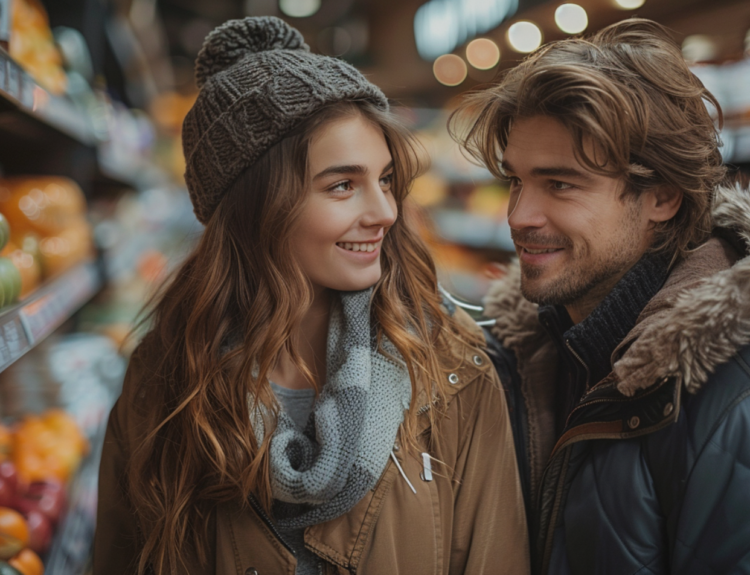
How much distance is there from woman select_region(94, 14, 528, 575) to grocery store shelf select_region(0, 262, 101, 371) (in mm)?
291

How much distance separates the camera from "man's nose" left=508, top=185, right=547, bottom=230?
159 centimetres

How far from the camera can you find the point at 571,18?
285 cm

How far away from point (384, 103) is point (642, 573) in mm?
1260

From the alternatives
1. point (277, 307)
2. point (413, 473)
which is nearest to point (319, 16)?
point (277, 307)

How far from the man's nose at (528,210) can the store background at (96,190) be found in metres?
0.31

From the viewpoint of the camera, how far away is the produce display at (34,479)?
1509 millimetres

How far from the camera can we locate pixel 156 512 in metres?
1.48

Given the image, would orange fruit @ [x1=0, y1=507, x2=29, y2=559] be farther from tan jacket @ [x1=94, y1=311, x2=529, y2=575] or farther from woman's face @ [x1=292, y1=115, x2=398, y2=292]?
woman's face @ [x1=292, y1=115, x2=398, y2=292]

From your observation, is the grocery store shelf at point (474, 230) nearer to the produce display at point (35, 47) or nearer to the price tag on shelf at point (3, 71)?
the produce display at point (35, 47)

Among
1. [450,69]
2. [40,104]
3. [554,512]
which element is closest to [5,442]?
[40,104]

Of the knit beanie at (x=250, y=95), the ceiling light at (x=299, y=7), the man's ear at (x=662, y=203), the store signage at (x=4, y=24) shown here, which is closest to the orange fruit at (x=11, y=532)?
the knit beanie at (x=250, y=95)

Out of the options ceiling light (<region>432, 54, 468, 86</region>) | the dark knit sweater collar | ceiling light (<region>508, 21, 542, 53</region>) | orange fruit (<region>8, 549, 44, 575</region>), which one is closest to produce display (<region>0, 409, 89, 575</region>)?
orange fruit (<region>8, 549, 44, 575</region>)

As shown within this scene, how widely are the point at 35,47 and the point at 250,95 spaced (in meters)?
1.22

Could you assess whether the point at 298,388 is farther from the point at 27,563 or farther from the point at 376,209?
the point at 27,563
